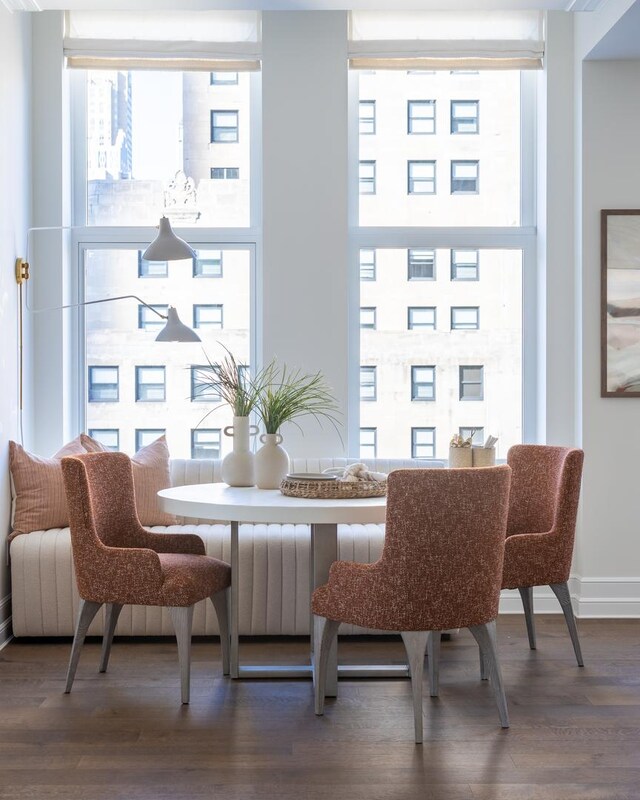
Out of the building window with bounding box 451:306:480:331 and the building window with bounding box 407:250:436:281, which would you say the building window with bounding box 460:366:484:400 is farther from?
the building window with bounding box 407:250:436:281

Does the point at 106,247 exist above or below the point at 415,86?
below

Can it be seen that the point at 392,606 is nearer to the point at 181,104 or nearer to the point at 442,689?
the point at 442,689

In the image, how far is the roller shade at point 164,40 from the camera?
4449 millimetres

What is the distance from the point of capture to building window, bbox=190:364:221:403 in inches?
179

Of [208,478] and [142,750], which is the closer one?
[142,750]

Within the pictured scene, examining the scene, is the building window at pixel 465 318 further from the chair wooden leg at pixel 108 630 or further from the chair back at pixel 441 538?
the chair wooden leg at pixel 108 630

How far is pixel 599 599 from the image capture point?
4.23m

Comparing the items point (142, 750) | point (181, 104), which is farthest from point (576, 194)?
point (142, 750)

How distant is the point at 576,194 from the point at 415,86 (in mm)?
1059

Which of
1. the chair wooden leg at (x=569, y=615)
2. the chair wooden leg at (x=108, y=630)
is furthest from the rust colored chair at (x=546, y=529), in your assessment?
the chair wooden leg at (x=108, y=630)

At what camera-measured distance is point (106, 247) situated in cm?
455

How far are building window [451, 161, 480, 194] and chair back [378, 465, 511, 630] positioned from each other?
2.43 m

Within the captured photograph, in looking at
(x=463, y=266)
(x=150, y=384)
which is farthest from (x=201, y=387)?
(x=463, y=266)

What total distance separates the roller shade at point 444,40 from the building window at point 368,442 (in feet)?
6.38
